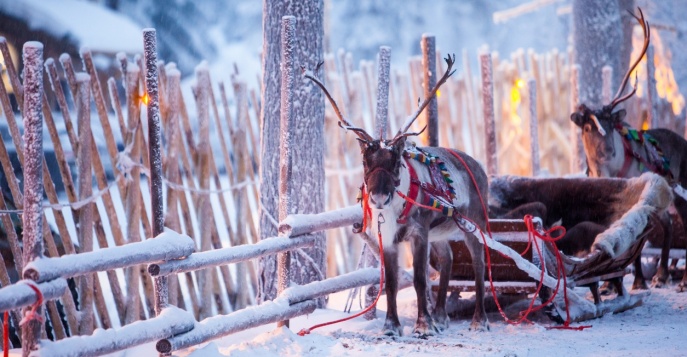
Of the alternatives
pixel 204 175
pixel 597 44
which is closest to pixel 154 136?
pixel 204 175

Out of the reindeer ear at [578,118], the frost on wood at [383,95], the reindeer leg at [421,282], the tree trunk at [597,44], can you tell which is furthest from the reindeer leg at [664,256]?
the tree trunk at [597,44]

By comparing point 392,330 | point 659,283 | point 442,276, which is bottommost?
point 659,283

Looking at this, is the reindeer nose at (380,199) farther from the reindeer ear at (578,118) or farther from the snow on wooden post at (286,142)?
the reindeer ear at (578,118)

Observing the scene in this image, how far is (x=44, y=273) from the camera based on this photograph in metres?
3.79

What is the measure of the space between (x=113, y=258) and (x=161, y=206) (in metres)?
0.51

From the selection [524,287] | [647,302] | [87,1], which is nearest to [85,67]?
[524,287]

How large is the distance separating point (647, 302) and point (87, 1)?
31.1 feet

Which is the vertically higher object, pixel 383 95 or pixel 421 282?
pixel 383 95

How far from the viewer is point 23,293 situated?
3.63 m

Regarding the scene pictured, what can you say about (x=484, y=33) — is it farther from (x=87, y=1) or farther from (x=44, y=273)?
(x=44, y=273)

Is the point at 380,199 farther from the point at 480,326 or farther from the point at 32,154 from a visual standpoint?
the point at 32,154

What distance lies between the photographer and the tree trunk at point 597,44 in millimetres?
12961

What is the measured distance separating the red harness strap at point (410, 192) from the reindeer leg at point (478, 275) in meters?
0.79

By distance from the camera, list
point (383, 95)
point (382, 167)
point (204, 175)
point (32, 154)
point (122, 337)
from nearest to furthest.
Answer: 1. point (32, 154)
2. point (122, 337)
3. point (382, 167)
4. point (383, 95)
5. point (204, 175)
